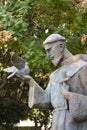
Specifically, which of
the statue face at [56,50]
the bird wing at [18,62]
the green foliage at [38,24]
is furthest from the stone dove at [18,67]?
the green foliage at [38,24]

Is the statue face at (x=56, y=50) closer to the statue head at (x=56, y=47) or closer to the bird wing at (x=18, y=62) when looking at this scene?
the statue head at (x=56, y=47)

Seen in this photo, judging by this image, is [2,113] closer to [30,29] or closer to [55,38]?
[30,29]

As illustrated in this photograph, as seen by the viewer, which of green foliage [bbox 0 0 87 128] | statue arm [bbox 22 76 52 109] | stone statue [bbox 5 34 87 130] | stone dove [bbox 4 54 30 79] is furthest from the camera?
green foliage [bbox 0 0 87 128]

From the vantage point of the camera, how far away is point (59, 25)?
9531 millimetres

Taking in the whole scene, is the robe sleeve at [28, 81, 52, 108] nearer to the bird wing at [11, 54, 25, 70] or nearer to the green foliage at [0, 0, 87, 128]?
the bird wing at [11, 54, 25, 70]

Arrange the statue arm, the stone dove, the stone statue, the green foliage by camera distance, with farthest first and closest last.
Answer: the green foliage → the statue arm → the stone dove → the stone statue

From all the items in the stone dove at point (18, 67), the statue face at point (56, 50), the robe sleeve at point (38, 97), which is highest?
the statue face at point (56, 50)

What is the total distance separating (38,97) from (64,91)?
38 centimetres

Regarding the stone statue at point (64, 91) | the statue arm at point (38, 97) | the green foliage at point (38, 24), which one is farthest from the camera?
the green foliage at point (38, 24)

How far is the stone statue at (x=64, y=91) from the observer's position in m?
4.11

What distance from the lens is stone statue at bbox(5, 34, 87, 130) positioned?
4.11 metres

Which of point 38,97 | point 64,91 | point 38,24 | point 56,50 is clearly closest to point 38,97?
point 38,97

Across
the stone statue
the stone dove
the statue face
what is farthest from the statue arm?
the statue face

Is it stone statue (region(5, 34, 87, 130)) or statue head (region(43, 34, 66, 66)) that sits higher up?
statue head (region(43, 34, 66, 66))
